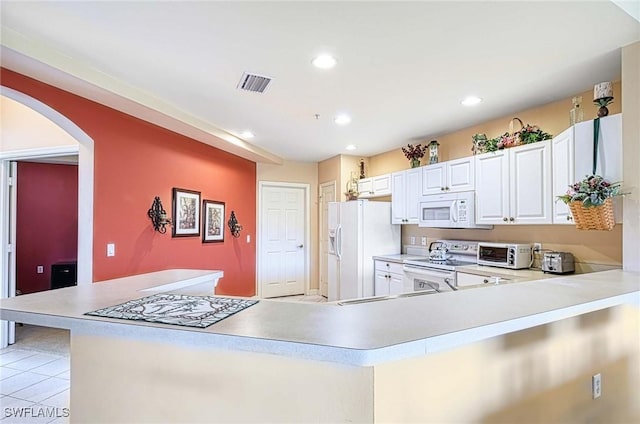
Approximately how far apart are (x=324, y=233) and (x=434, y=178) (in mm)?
2524

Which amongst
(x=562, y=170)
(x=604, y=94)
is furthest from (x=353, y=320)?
(x=562, y=170)

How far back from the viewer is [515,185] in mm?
3221

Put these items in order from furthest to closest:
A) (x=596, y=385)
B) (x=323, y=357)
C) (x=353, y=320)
→ (x=596, y=385) < (x=353, y=320) < (x=323, y=357)

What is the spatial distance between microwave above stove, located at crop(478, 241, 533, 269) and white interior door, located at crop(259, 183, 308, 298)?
136 inches

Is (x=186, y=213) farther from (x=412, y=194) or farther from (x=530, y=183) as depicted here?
(x=530, y=183)

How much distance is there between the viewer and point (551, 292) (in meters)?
1.66

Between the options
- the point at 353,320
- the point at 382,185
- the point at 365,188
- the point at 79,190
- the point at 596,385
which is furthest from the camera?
the point at 365,188

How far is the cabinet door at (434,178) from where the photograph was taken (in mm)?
4082

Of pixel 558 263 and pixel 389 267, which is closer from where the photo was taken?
pixel 558 263

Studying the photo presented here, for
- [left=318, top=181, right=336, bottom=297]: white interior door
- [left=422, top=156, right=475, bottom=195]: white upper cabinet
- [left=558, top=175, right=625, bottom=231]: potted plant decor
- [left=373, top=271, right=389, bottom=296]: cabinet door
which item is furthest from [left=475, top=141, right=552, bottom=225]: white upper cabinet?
[left=318, top=181, right=336, bottom=297]: white interior door

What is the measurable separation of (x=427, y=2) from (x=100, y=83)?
2.36 metres

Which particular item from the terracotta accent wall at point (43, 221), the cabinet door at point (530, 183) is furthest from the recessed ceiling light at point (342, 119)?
the terracotta accent wall at point (43, 221)

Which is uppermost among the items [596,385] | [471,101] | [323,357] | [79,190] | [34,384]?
[471,101]

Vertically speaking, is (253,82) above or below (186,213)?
above
